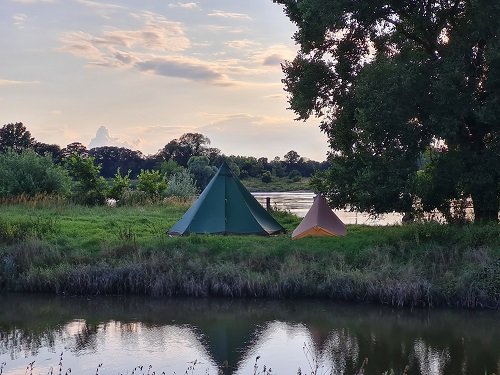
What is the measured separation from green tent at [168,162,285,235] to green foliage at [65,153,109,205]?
9189 mm

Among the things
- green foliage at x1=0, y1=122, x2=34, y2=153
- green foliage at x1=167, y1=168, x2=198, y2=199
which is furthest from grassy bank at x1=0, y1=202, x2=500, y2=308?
green foliage at x1=0, y1=122, x2=34, y2=153

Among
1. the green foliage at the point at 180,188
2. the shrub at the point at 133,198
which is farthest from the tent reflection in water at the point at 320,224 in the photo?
the green foliage at the point at 180,188

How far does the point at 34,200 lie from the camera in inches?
1011

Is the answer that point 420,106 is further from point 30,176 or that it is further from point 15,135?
point 15,135

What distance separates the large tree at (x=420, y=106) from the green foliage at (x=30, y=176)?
46.0ft

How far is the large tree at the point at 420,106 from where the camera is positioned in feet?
53.8

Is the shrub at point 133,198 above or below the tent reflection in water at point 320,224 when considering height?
above

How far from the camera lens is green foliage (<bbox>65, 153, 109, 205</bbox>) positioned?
27922 millimetres

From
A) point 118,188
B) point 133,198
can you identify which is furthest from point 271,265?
point 118,188

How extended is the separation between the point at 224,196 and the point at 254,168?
5967 cm

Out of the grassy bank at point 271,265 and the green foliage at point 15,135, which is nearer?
the grassy bank at point 271,265

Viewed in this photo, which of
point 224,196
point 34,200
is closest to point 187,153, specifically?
point 34,200

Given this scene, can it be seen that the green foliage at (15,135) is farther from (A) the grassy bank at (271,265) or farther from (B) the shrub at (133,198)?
(A) the grassy bank at (271,265)

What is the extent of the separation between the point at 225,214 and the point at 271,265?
13.1 ft
